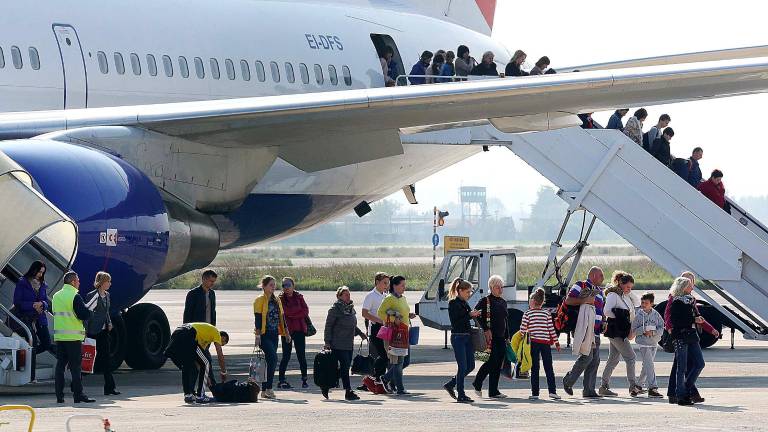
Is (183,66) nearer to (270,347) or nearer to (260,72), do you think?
(260,72)

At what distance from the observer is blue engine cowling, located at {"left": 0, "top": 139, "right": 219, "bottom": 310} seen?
15570 millimetres

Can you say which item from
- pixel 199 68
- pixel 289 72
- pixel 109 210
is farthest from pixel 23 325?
pixel 289 72

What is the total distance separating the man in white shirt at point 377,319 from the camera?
16328mm

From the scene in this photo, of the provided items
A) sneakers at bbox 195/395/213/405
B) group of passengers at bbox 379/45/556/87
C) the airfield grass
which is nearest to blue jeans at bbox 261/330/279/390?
sneakers at bbox 195/395/213/405

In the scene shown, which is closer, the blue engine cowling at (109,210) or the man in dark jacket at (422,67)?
the blue engine cowling at (109,210)

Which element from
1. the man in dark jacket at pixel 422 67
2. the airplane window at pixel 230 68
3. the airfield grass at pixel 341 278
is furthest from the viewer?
the airfield grass at pixel 341 278

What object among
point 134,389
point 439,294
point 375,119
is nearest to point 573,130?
point 439,294

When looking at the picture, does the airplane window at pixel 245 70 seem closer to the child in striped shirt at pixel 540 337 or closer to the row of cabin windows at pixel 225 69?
the row of cabin windows at pixel 225 69

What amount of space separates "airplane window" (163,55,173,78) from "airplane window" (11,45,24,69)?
8.41ft

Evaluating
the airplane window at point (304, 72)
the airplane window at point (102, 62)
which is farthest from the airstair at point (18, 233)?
the airplane window at point (304, 72)

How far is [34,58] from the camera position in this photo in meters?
18.4

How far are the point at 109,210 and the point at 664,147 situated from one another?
33.4ft

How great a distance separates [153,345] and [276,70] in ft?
15.5

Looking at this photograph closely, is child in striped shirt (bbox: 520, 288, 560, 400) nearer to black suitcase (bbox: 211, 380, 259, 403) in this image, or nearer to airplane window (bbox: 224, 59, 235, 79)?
black suitcase (bbox: 211, 380, 259, 403)
